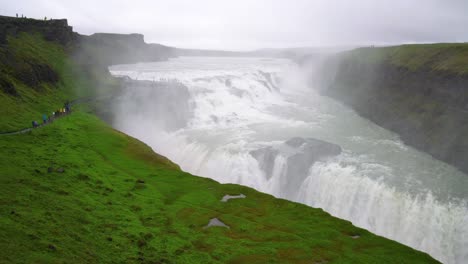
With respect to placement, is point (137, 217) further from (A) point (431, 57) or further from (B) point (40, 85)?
(A) point (431, 57)

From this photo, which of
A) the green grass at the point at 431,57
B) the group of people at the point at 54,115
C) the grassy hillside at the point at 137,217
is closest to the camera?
the grassy hillside at the point at 137,217

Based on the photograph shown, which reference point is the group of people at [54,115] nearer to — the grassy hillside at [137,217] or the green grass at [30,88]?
the green grass at [30,88]

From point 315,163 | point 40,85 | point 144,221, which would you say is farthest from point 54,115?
point 315,163

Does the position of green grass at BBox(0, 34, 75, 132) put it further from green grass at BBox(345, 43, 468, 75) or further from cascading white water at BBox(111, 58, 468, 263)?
green grass at BBox(345, 43, 468, 75)

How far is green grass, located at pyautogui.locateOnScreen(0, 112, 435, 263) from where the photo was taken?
1543 centimetres

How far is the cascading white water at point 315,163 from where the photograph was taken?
2986 cm

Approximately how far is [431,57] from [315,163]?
30487mm

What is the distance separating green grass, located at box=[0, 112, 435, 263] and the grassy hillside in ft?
0.16

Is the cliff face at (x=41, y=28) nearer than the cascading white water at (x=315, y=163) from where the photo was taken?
No

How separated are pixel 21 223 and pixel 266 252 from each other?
37.2 ft

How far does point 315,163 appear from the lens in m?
38.0

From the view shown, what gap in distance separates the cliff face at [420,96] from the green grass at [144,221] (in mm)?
26168

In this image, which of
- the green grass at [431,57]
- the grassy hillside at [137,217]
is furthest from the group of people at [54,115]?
the green grass at [431,57]

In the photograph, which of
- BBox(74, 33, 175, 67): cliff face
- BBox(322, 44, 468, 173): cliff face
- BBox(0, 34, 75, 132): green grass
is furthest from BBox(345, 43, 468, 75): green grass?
BBox(74, 33, 175, 67): cliff face
